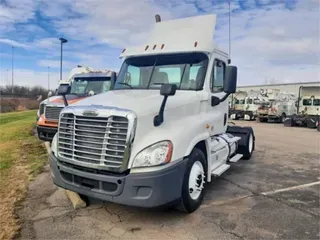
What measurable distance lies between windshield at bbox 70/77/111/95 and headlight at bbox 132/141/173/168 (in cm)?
712

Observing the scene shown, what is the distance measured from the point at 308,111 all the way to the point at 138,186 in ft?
74.8

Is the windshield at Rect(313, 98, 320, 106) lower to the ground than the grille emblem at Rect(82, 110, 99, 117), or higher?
higher

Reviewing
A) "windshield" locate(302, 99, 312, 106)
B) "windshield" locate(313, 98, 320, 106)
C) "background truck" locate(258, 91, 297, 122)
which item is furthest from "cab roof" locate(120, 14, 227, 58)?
"background truck" locate(258, 91, 297, 122)

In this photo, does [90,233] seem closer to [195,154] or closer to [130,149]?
[130,149]

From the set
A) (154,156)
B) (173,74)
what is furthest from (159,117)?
(173,74)

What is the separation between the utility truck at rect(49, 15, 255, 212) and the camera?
3.69 meters

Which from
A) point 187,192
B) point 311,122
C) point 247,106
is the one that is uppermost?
point 247,106

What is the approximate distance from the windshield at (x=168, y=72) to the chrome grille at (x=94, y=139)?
1491 mm

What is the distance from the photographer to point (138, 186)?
3648 millimetres

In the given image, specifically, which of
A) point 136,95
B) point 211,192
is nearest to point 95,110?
point 136,95

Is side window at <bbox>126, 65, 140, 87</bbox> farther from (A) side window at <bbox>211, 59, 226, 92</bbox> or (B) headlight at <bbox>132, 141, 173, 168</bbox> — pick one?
(B) headlight at <bbox>132, 141, 173, 168</bbox>

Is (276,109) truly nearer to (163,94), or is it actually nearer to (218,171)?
(218,171)

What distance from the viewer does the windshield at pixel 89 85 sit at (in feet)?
34.7

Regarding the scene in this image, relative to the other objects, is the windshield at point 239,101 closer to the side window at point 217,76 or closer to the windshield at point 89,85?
the windshield at point 89,85
